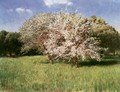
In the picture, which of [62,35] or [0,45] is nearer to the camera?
[62,35]

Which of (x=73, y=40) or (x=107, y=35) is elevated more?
(x=107, y=35)

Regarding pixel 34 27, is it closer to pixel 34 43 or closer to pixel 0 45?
pixel 34 43

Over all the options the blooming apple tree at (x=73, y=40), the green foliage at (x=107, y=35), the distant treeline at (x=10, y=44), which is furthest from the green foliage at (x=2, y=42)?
the blooming apple tree at (x=73, y=40)

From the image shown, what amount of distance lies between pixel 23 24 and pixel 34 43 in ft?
8.50

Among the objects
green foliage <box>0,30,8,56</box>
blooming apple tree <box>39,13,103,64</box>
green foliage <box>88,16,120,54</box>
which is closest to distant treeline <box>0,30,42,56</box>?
green foliage <box>0,30,8,56</box>

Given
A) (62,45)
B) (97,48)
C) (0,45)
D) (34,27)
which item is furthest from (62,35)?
(0,45)

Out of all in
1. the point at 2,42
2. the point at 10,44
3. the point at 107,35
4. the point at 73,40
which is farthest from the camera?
the point at 2,42

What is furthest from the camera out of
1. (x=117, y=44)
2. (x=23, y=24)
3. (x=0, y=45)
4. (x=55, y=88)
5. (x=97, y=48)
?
(x=0, y=45)

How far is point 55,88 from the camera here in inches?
640

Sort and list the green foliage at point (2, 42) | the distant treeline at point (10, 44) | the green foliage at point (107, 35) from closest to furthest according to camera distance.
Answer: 1. the green foliage at point (107, 35)
2. the distant treeline at point (10, 44)
3. the green foliage at point (2, 42)

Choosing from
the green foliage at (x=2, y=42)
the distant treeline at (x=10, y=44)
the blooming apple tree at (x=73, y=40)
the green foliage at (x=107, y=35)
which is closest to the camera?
the blooming apple tree at (x=73, y=40)

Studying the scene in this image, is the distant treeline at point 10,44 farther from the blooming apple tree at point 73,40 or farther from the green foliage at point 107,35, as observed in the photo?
the blooming apple tree at point 73,40

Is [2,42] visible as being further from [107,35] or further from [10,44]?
[107,35]

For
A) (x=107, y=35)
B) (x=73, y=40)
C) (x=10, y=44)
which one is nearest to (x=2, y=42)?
(x=10, y=44)
